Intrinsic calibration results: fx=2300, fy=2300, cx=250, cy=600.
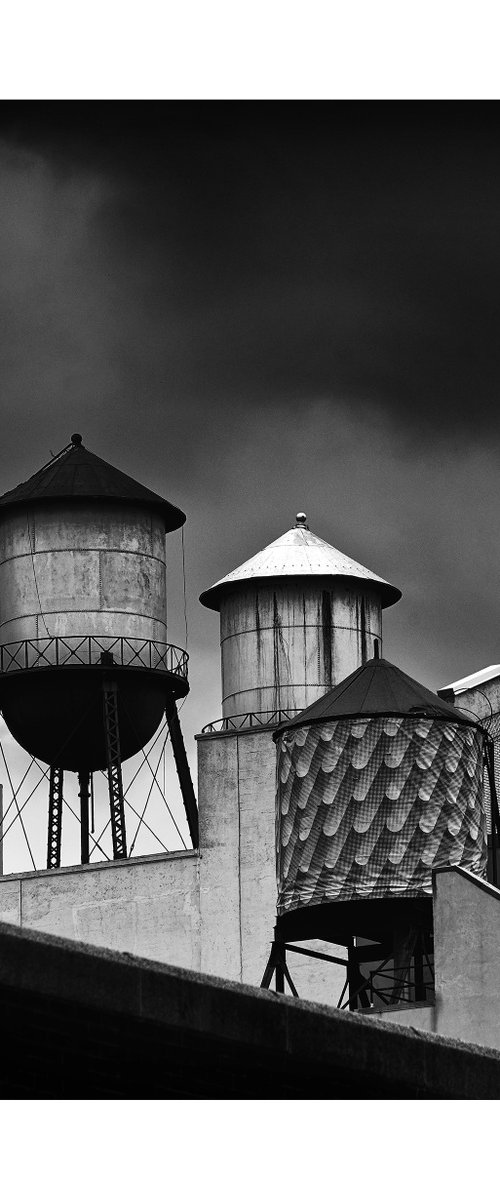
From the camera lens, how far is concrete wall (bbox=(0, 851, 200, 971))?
145ft

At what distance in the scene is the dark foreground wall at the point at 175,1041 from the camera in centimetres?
1123

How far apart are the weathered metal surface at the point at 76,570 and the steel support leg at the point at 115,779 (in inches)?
77.7

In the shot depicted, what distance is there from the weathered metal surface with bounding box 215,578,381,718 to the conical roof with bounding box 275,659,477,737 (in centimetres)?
1497

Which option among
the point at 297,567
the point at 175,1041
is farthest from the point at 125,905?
the point at 175,1041

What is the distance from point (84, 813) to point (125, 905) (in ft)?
12.2

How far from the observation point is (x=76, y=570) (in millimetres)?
47625

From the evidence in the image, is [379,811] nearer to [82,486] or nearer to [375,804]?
[375,804]

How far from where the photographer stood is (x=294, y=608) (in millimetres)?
47969

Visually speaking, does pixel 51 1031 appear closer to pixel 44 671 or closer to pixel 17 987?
pixel 17 987

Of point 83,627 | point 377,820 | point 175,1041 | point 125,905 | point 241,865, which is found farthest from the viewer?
point 83,627

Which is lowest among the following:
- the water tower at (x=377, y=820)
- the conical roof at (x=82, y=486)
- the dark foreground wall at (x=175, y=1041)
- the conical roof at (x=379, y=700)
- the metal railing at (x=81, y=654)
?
the dark foreground wall at (x=175, y=1041)

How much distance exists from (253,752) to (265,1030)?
3348 cm

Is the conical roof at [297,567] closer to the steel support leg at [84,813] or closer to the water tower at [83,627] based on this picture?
the water tower at [83,627]

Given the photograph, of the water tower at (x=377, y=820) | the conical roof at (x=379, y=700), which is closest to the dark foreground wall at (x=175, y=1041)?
the water tower at (x=377, y=820)
